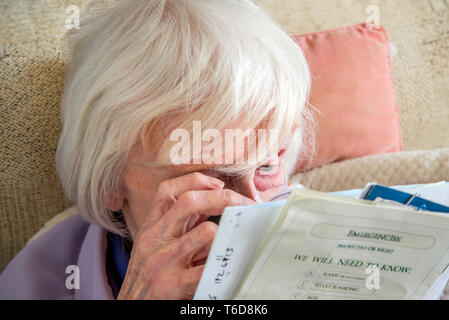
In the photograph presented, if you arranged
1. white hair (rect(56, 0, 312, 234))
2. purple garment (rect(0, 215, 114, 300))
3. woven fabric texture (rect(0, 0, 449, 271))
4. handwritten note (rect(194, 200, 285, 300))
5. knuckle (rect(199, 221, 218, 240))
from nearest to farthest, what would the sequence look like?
handwritten note (rect(194, 200, 285, 300)) → knuckle (rect(199, 221, 218, 240)) → white hair (rect(56, 0, 312, 234)) → purple garment (rect(0, 215, 114, 300)) → woven fabric texture (rect(0, 0, 449, 271))

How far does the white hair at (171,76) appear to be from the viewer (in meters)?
0.82

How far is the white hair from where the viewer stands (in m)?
0.82

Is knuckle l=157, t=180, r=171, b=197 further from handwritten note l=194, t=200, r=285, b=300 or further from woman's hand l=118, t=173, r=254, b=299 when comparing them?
handwritten note l=194, t=200, r=285, b=300

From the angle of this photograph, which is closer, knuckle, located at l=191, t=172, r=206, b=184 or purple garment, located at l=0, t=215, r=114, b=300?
knuckle, located at l=191, t=172, r=206, b=184

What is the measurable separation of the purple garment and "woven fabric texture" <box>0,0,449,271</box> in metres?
0.18

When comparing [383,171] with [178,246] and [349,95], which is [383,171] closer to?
[349,95]

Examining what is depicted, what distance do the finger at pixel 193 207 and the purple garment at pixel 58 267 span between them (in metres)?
0.37

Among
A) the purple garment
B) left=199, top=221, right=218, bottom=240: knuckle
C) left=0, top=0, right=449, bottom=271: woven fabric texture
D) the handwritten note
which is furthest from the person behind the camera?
left=0, top=0, right=449, bottom=271: woven fabric texture

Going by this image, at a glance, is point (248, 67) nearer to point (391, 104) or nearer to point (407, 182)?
point (407, 182)

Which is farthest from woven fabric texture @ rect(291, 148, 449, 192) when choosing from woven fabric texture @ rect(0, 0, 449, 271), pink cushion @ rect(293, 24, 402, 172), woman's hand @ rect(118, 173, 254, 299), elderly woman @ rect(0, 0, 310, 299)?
woman's hand @ rect(118, 173, 254, 299)

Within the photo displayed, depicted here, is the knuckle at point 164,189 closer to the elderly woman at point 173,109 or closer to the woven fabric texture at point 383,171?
the elderly woman at point 173,109

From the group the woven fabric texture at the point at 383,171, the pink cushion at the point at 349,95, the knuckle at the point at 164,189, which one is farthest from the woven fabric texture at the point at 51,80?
the knuckle at the point at 164,189

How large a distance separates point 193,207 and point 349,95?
80 cm
